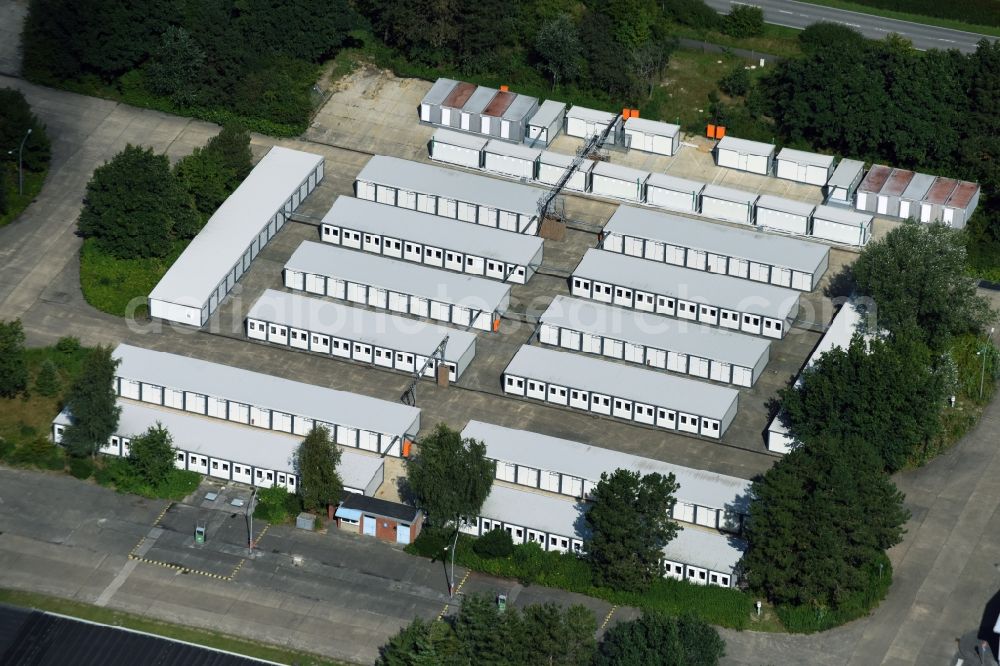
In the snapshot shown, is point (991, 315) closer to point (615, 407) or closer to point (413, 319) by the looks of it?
point (615, 407)

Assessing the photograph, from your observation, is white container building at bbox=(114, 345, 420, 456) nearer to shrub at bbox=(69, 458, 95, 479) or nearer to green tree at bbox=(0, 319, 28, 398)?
green tree at bbox=(0, 319, 28, 398)

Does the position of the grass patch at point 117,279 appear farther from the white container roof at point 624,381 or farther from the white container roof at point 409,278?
the white container roof at point 624,381

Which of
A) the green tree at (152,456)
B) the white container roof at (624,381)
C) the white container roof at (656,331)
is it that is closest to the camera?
the green tree at (152,456)

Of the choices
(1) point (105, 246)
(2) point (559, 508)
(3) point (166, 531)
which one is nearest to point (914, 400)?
(2) point (559, 508)

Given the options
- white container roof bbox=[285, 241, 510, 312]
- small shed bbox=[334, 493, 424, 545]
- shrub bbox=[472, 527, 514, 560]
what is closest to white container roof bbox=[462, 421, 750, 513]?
shrub bbox=[472, 527, 514, 560]

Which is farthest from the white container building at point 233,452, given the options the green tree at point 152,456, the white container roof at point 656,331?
the white container roof at point 656,331
